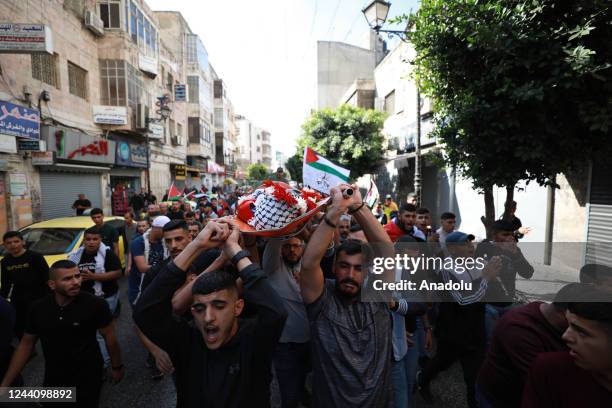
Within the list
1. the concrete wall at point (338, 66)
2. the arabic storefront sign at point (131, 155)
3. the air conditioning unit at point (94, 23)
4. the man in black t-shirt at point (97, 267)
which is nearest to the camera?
the man in black t-shirt at point (97, 267)

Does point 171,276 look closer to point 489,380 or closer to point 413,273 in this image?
point 489,380

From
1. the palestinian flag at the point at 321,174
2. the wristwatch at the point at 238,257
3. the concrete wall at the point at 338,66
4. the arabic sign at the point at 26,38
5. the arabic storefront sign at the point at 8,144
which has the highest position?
the concrete wall at the point at 338,66

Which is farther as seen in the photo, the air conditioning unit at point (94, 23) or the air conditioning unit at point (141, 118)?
the air conditioning unit at point (141, 118)

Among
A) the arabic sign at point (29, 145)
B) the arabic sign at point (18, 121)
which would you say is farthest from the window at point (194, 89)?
the arabic sign at point (18, 121)

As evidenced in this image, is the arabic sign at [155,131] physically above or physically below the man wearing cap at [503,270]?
above

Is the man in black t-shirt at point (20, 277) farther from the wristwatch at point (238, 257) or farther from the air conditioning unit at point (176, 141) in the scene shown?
the air conditioning unit at point (176, 141)

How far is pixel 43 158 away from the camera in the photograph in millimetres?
11414

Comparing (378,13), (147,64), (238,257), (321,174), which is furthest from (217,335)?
(147,64)

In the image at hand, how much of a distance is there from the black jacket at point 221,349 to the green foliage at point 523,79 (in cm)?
396

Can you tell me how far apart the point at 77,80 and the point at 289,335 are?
1662 centimetres

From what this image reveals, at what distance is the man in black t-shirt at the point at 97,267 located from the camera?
405cm

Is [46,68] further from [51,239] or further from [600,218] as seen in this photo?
[600,218]

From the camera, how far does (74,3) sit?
14273 millimetres

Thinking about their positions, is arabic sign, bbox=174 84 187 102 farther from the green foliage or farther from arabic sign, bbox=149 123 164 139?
the green foliage
